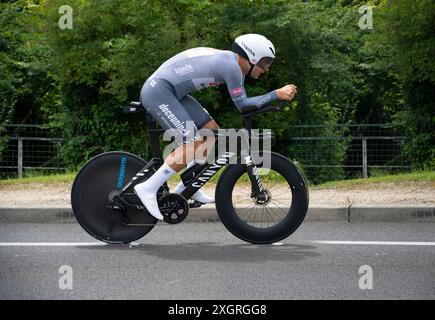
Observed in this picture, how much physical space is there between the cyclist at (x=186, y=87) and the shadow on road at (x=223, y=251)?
0.39 metres

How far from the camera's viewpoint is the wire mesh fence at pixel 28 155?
58.3 ft

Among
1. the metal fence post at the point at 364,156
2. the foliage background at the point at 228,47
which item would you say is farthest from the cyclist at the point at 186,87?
the metal fence post at the point at 364,156

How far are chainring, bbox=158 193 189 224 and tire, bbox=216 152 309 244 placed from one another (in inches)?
11.1

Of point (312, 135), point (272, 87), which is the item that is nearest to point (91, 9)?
point (272, 87)

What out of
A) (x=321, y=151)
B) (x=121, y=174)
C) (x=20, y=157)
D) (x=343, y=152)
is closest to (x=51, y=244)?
(x=121, y=174)

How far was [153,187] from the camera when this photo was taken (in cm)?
782

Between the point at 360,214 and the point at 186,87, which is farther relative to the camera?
the point at 360,214

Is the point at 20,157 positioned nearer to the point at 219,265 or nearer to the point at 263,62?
the point at 263,62

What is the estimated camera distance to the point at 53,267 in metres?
7.30

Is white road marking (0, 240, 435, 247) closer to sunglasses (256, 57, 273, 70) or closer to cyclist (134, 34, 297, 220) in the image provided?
cyclist (134, 34, 297, 220)

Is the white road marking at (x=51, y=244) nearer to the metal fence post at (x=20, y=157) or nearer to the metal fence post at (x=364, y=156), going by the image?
the metal fence post at (x=20, y=157)

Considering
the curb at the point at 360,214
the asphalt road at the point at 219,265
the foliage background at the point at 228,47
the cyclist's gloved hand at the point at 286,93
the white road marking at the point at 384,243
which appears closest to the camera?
the asphalt road at the point at 219,265

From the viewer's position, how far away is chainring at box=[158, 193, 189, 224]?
7.82m

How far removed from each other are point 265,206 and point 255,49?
1.30 meters
